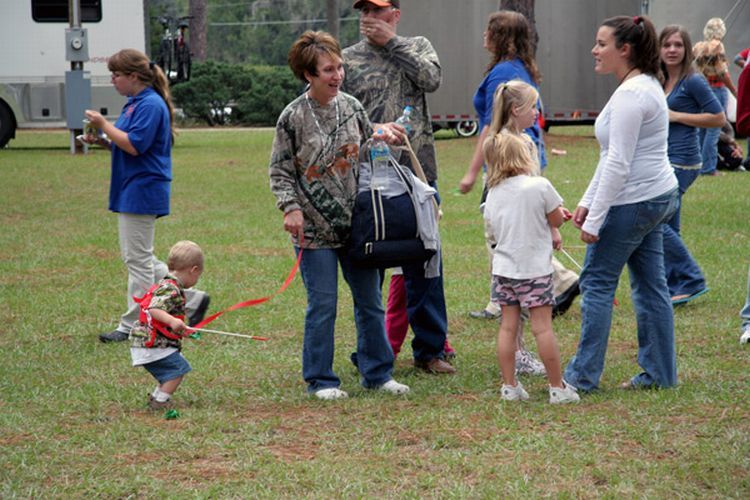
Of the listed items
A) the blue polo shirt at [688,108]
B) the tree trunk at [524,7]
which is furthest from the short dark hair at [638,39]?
the tree trunk at [524,7]

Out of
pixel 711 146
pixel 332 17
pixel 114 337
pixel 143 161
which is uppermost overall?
pixel 332 17

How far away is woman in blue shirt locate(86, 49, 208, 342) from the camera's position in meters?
6.81

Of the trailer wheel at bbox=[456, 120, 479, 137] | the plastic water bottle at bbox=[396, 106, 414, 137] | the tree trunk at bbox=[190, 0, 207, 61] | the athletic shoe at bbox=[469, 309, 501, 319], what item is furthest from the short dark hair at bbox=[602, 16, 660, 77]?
the tree trunk at bbox=[190, 0, 207, 61]

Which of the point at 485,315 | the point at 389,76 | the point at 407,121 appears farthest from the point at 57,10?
the point at 407,121

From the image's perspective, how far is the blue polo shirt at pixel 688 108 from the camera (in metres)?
7.09

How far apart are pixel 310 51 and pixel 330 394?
1.64 m

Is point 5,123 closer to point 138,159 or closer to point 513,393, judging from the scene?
point 138,159

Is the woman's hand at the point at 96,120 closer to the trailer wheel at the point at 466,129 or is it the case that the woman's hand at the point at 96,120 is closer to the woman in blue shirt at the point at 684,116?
the woman in blue shirt at the point at 684,116

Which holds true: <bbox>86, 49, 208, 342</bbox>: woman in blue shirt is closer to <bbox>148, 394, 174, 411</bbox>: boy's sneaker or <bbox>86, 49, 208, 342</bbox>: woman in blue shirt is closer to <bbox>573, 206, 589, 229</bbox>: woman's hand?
<bbox>148, 394, 174, 411</bbox>: boy's sneaker

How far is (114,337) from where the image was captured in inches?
278

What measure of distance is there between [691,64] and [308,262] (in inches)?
125

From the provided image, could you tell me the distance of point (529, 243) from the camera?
5.19 m

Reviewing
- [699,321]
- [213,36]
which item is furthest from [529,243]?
[213,36]

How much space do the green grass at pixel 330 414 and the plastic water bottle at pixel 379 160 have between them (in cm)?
106
